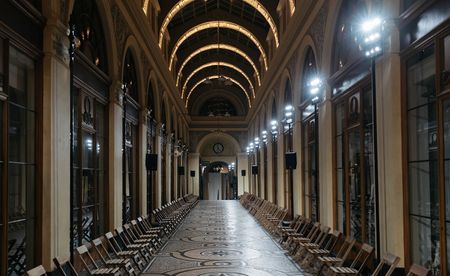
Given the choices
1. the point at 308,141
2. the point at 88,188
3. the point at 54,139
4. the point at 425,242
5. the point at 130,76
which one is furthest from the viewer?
the point at 130,76

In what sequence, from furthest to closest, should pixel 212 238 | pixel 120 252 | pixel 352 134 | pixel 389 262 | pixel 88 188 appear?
pixel 212 238 < pixel 88 188 < pixel 352 134 < pixel 120 252 < pixel 389 262

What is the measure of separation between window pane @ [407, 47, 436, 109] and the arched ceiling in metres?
14.2

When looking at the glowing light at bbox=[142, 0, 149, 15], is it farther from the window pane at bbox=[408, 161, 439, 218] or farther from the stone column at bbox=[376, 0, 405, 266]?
the window pane at bbox=[408, 161, 439, 218]

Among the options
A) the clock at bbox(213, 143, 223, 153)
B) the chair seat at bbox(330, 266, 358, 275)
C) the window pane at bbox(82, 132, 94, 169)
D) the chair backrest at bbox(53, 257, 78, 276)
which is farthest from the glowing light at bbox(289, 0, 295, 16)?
the clock at bbox(213, 143, 223, 153)

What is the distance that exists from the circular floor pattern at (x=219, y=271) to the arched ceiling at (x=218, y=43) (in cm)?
1303

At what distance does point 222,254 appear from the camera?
1180cm

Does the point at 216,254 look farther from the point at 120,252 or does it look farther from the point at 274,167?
the point at 274,167

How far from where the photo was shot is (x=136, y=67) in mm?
15352

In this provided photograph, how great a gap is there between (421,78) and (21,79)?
556 centimetres

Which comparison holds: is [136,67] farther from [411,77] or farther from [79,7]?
[411,77]

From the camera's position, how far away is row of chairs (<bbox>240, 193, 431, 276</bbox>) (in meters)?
7.28

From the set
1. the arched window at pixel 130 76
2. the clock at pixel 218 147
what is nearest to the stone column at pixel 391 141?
the arched window at pixel 130 76

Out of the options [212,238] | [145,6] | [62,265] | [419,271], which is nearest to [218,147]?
[145,6]

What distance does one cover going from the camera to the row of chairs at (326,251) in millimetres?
7277
